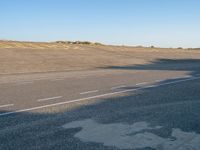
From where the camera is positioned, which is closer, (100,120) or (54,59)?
(100,120)

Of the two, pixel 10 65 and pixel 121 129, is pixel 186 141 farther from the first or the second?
pixel 10 65

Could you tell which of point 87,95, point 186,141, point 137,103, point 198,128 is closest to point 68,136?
point 186,141

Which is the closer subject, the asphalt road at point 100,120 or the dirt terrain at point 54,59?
the asphalt road at point 100,120

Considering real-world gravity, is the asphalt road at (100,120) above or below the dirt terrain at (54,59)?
above

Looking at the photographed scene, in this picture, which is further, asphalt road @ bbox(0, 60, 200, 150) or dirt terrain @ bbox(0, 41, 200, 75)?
dirt terrain @ bbox(0, 41, 200, 75)

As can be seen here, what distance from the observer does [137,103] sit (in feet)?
45.2

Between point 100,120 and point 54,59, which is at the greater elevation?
point 100,120

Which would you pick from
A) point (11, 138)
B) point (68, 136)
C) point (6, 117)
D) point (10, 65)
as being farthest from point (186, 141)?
point (10, 65)

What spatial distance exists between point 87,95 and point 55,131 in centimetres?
705

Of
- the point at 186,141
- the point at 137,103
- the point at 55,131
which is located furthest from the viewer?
the point at 137,103

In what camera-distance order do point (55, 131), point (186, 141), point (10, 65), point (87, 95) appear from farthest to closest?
1. point (10, 65)
2. point (87, 95)
3. point (55, 131)
4. point (186, 141)

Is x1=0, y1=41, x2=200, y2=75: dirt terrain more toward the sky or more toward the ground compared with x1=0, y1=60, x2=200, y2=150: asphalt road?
more toward the ground

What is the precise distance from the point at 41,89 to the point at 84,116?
7597 mm

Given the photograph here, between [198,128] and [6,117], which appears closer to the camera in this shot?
[198,128]
